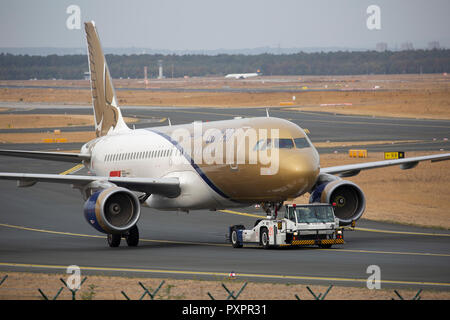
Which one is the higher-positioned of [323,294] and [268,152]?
[268,152]

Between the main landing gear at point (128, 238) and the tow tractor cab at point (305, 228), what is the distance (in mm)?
6608

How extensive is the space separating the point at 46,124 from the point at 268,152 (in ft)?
329

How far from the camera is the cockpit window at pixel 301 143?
3906 cm

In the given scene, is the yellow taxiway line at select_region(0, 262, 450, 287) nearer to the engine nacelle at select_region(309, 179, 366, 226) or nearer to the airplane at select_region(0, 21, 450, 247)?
the airplane at select_region(0, 21, 450, 247)

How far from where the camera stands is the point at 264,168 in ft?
128

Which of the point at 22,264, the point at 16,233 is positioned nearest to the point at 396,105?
the point at 16,233

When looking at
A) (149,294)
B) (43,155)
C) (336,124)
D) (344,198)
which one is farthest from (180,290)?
(336,124)

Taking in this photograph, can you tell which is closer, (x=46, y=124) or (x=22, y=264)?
(x=22, y=264)

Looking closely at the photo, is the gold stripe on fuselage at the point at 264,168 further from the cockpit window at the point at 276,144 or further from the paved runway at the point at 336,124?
the paved runway at the point at 336,124

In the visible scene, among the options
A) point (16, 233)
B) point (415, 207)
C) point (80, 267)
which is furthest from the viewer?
point (415, 207)

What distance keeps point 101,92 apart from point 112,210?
56.3ft

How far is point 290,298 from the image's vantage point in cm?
2570
